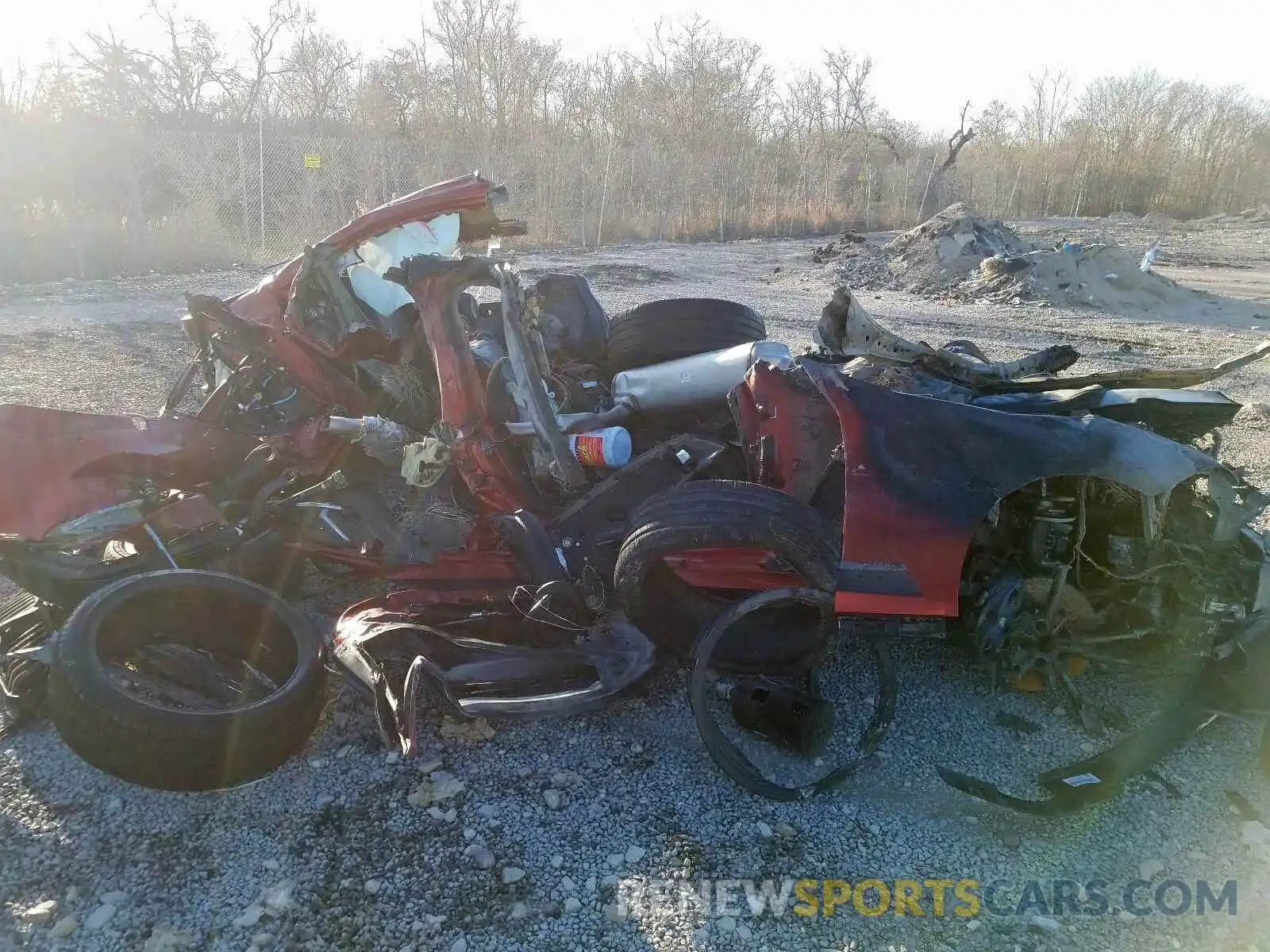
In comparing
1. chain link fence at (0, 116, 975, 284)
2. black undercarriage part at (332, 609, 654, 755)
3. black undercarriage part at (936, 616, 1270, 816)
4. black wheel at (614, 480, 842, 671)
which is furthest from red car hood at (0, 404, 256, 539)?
chain link fence at (0, 116, 975, 284)

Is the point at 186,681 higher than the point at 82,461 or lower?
lower

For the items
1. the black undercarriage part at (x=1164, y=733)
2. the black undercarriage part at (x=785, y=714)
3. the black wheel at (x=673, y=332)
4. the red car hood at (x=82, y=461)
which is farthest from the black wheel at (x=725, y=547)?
the red car hood at (x=82, y=461)

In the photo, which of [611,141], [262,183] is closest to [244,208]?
[262,183]

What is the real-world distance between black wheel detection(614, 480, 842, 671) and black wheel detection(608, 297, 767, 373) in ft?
5.87

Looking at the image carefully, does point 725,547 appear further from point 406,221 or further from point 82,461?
point 82,461

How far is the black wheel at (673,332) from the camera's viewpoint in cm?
471

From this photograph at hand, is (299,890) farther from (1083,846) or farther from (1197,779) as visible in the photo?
(1197,779)

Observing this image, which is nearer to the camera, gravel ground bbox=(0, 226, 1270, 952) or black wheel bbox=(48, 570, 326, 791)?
gravel ground bbox=(0, 226, 1270, 952)

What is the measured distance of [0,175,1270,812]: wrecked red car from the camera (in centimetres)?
271

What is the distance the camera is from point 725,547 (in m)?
2.87

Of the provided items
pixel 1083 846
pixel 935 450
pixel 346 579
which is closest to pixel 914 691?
pixel 1083 846

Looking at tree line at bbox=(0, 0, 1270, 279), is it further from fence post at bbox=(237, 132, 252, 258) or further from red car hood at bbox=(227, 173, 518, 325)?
red car hood at bbox=(227, 173, 518, 325)

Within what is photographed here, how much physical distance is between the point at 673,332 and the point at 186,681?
9.61 ft

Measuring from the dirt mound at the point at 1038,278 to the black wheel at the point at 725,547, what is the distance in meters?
12.2
